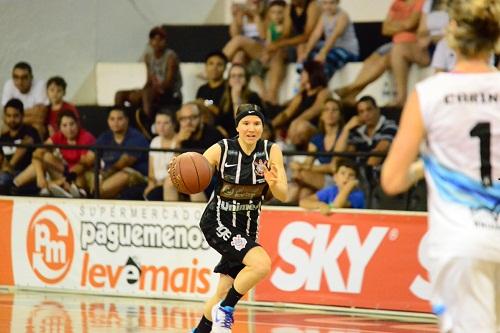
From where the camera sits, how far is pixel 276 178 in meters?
9.38

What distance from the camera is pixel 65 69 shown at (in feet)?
57.9

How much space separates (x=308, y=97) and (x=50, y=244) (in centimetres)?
380

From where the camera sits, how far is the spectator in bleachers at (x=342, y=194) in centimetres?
1291

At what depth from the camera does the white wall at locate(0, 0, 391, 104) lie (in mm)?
17500

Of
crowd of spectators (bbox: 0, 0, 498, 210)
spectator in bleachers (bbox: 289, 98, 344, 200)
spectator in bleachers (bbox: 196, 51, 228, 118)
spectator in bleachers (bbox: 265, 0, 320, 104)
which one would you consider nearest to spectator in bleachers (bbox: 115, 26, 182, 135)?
crowd of spectators (bbox: 0, 0, 498, 210)

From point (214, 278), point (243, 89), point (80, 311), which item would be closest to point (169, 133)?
point (243, 89)

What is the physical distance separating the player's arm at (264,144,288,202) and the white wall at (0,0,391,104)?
8123 mm

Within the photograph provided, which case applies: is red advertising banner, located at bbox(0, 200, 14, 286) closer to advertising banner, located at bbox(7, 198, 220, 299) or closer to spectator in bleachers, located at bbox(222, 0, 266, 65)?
advertising banner, located at bbox(7, 198, 220, 299)

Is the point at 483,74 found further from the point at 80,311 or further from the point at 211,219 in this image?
the point at 80,311

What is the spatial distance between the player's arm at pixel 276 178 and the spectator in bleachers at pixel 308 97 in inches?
181

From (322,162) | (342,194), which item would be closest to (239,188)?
(342,194)

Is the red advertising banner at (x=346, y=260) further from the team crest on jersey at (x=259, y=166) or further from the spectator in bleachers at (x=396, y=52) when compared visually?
the team crest on jersey at (x=259, y=166)

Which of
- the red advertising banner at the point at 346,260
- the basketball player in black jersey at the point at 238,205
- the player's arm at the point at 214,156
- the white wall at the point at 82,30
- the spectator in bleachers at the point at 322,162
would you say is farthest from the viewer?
the white wall at the point at 82,30

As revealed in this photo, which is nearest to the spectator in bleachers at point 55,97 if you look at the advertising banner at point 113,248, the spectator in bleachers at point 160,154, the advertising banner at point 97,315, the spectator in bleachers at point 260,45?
the spectator in bleachers at point 160,154
